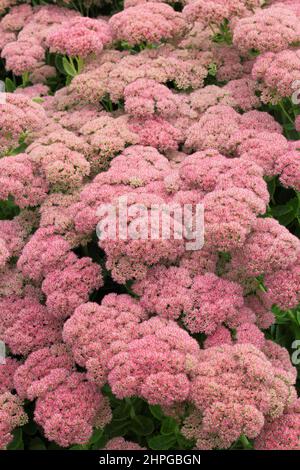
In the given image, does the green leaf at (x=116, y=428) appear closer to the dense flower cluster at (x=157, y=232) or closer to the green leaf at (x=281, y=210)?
the dense flower cluster at (x=157, y=232)

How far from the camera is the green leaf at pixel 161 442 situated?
458cm

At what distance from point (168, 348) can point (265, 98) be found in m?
2.79

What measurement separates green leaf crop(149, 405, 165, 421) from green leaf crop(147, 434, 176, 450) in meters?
0.14

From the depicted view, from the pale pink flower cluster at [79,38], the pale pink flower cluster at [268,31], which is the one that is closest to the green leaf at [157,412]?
the pale pink flower cluster at [268,31]

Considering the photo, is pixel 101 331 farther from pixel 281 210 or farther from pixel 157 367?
pixel 281 210

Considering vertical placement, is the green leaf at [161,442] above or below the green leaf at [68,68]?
below

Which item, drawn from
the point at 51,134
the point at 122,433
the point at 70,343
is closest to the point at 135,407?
the point at 122,433

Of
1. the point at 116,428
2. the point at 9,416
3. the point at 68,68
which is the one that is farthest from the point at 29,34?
the point at 116,428

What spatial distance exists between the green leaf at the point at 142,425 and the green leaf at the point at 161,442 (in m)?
0.16

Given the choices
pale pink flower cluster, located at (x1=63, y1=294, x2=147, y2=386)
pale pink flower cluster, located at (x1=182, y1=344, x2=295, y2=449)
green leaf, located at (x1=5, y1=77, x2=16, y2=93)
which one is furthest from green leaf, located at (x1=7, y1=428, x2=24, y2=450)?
green leaf, located at (x1=5, y1=77, x2=16, y2=93)

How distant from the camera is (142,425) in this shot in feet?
15.8

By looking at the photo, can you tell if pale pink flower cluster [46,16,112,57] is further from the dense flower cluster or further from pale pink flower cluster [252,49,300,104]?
pale pink flower cluster [252,49,300,104]

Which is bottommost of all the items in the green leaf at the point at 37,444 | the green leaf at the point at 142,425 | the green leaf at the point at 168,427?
the green leaf at the point at 37,444

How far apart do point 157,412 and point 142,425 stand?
0.29 metres
